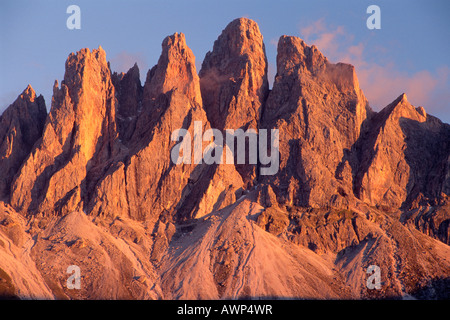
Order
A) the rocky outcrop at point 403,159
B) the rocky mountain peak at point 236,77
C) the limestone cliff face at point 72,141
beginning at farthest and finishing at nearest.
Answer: the rocky mountain peak at point 236,77 → the rocky outcrop at point 403,159 → the limestone cliff face at point 72,141

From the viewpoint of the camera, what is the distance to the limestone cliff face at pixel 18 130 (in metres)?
150

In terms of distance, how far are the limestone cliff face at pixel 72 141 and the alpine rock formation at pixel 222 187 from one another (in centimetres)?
31

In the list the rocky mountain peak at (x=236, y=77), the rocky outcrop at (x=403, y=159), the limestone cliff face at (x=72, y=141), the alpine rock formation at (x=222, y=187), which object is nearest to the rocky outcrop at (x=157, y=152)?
the alpine rock formation at (x=222, y=187)

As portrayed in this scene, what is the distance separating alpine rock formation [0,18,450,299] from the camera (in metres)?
128

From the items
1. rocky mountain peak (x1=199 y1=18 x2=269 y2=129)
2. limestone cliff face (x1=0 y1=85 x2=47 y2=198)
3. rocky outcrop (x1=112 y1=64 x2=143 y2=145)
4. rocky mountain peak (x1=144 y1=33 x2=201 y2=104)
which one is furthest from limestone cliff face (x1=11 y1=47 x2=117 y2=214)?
rocky mountain peak (x1=199 y1=18 x2=269 y2=129)

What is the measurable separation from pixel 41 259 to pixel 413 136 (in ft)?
283

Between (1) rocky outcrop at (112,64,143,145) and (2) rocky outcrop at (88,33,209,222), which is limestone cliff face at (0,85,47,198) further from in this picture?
(2) rocky outcrop at (88,33,209,222)

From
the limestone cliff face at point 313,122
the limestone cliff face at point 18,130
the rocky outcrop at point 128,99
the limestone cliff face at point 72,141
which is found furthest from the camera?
the rocky outcrop at point 128,99

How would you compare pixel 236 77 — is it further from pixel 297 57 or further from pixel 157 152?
pixel 157 152

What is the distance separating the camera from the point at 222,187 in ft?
488

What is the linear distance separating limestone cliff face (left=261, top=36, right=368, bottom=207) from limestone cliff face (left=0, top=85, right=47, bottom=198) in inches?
2104

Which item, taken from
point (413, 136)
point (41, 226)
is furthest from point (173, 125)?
point (413, 136)

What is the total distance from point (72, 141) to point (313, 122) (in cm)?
5440

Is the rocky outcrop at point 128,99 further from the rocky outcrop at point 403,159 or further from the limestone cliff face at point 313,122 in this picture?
the rocky outcrop at point 403,159
